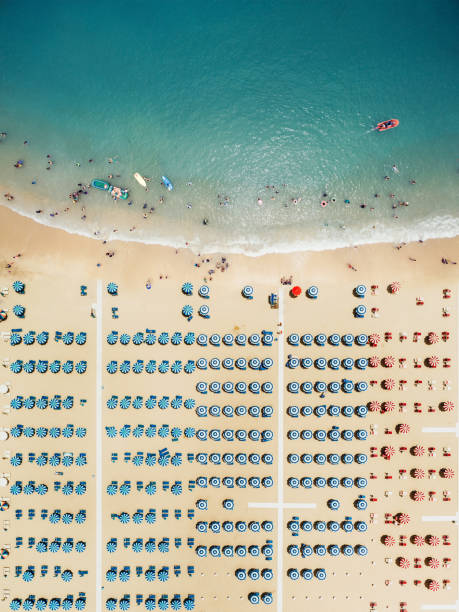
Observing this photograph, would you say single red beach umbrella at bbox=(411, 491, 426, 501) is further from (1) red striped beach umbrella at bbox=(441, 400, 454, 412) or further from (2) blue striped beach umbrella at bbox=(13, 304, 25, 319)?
(2) blue striped beach umbrella at bbox=(13, 304, 25, 319)

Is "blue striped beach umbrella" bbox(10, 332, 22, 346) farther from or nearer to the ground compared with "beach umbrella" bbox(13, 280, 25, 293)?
nearer to the ground

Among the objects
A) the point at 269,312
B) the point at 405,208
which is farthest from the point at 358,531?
the point at 405,208

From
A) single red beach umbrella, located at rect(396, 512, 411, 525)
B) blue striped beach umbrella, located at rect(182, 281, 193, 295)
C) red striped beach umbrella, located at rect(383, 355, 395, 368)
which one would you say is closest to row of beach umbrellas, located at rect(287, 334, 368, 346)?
red striped beach umbrella, located at rect(383, 355, 395, 368)

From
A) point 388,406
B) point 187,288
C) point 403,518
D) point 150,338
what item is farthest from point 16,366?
point 403,518

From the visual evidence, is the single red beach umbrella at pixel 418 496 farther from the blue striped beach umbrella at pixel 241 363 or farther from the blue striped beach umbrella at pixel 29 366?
the blue striped beach umbrella at pixel 29 366

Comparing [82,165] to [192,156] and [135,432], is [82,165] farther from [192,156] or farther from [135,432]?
[135,432]

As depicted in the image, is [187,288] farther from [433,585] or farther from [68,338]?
[433,585]
